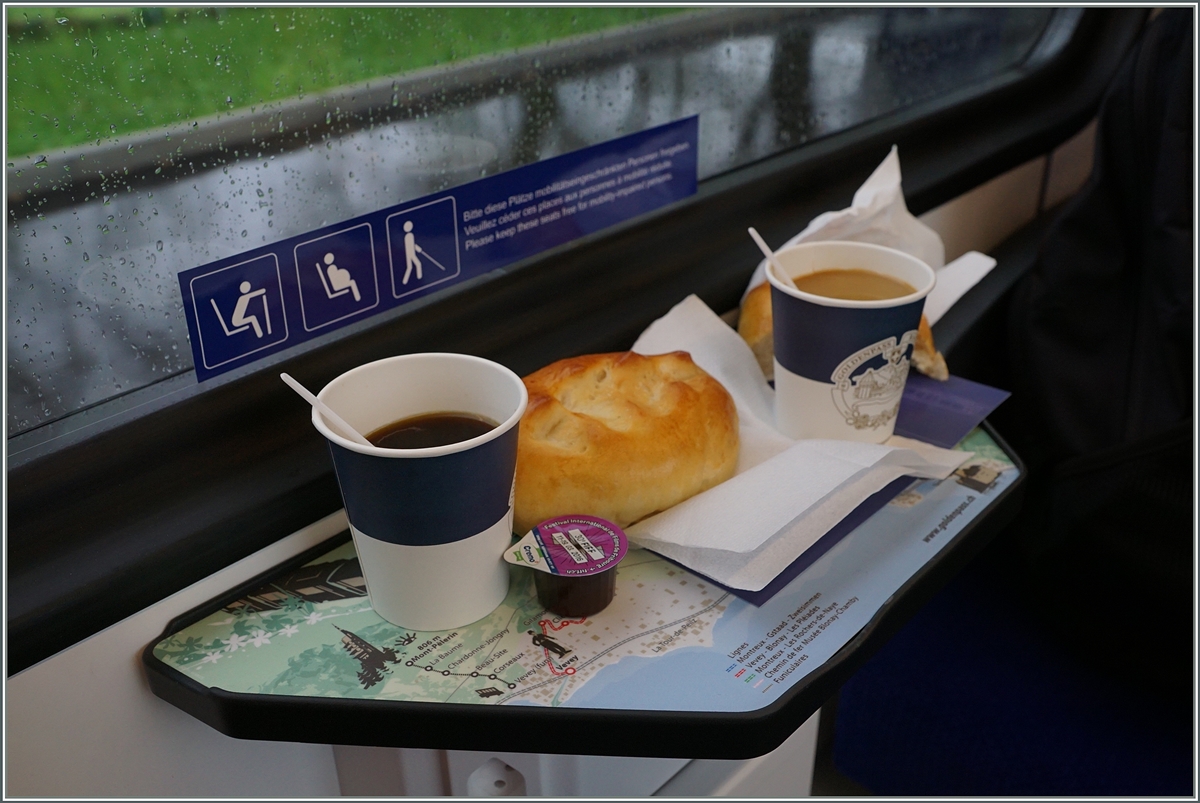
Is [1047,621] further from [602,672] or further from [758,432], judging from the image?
[602,672]

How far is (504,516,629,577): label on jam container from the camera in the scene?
1.92 ft

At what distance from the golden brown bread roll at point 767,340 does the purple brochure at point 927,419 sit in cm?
1

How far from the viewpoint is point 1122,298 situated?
3.83ft

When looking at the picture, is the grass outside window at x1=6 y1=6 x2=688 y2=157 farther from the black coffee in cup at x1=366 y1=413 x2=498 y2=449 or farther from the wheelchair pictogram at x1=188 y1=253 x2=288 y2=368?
the black coffee in cup at x1=366 y1=413 x2=498 y2=449

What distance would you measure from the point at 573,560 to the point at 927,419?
0.36 m

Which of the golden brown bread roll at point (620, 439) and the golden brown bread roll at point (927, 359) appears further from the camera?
the golden brown bread roll at point (927, 359)

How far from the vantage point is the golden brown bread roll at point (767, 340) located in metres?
0.85

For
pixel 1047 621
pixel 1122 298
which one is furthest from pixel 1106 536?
pixel 1122 298

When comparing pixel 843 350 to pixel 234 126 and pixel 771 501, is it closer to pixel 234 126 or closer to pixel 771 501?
pixel 771 501

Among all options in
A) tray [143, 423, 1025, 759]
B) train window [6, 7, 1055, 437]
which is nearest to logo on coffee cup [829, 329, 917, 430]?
tray [143, 423, 1025, 759]

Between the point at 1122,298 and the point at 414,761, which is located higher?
the point at 1122,298

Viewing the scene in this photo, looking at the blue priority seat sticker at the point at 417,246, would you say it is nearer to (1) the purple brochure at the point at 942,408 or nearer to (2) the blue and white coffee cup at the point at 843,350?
(2) the blue and white coffee cup at the point at 843,350

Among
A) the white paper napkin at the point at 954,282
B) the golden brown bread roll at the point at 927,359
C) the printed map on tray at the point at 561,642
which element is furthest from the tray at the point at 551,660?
the white paper napkin at the point at 954,282

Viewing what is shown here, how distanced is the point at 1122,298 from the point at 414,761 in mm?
959
